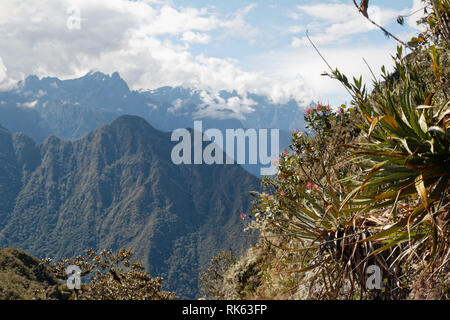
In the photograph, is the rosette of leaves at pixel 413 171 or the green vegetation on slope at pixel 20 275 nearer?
the rosette of leaves at pixel 413 171

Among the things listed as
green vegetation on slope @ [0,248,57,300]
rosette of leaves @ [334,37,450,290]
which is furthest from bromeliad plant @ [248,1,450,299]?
green vegetation on slope @ [0,248,57,300]

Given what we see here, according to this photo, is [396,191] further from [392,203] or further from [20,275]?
[20,275]

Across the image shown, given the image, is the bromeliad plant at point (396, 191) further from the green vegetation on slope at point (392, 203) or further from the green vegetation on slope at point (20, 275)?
the green vegetation on slope at point (20, 275)

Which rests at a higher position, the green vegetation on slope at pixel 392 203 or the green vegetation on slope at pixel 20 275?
the green vegetation on slope at pixel 392 203

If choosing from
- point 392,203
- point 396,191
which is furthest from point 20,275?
point 396,191

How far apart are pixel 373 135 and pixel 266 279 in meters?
4.12

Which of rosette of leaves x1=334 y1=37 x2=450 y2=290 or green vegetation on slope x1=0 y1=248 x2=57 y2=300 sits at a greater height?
rosette of leaves x1=334 y1=37 x2=450 y2=290

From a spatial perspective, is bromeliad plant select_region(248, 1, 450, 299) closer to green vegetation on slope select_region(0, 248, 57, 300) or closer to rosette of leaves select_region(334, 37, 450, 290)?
rosette of leaves select_region(334, 37, 450, 290)

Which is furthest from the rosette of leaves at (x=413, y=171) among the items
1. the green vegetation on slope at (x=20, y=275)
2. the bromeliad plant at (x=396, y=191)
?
the green vegetation on slope at (x=20, y=275)

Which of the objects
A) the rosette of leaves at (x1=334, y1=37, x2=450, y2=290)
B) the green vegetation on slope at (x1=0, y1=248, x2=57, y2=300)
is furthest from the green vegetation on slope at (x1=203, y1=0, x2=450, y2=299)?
the green vegetation on slope at (x1=0, y1=248, x2=57, y2=300)

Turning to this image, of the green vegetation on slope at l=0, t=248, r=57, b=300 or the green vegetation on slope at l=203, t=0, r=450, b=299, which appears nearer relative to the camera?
the green vegetation on slope at l=203, t=0, r=450, b=299

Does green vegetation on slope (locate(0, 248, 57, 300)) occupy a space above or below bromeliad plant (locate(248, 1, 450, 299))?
below
